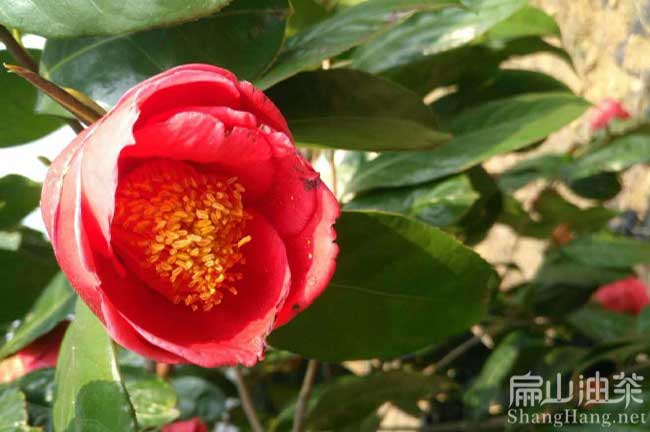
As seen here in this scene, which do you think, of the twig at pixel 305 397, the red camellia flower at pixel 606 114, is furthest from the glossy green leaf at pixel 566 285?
the twig at pixel 305 397

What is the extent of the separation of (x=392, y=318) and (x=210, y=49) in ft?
0.75

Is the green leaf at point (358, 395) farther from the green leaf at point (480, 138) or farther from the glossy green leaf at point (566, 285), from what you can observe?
the glossy green leaf at point (566, 285)

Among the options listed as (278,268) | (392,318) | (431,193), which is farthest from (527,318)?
(278,268)

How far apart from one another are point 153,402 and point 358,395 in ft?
0.85

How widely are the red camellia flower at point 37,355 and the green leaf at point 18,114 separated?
7.9 inches

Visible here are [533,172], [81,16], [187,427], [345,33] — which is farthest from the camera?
[533,172]

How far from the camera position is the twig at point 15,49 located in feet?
1.42

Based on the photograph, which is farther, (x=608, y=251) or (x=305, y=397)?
(x=608, y=251)

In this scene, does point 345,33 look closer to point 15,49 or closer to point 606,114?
point 15,49

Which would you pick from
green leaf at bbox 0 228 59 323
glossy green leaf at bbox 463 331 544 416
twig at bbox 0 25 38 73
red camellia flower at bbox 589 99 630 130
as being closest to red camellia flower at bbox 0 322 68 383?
green leaf at bbox 0 228 59 323

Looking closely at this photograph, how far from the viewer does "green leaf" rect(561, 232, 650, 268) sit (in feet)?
3.34

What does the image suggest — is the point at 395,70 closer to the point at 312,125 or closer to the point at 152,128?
the point at 312,125

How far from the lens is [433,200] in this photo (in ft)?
2.21

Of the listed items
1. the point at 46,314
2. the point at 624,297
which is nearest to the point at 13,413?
the point at 46,314
